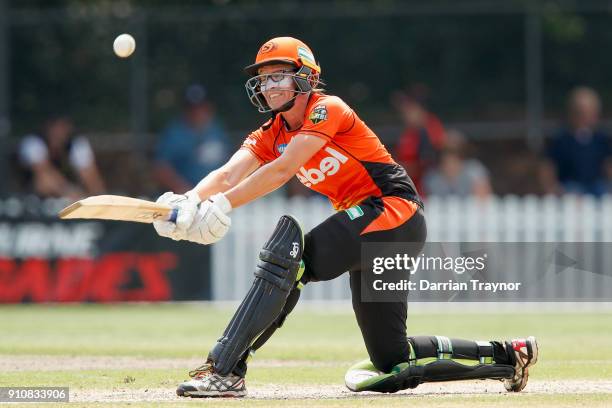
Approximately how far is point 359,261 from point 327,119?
2.60 feet

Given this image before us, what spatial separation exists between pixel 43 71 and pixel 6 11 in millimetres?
979

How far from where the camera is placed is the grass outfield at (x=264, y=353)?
6.59 m

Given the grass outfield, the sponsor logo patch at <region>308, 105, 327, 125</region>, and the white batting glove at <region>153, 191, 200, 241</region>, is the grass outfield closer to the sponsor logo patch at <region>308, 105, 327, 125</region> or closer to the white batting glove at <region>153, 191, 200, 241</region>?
the white batting glove at <region>153, 191, 200, 241</region>

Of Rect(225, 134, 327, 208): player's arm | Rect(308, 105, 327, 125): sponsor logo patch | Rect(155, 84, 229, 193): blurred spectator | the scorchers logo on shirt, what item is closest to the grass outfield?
Rect(225, 134, 327, 208): player's arm

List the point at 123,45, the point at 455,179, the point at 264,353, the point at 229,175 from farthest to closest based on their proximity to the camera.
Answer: the point at 455,179, the point at 264,353, the point at 123,45, the point at 229,175

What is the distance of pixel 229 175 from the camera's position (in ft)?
23.3

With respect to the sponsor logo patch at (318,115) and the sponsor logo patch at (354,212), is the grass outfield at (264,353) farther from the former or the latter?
the sponsor logo patch at (318,115)

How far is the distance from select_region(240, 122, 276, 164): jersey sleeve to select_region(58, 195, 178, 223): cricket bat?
94 cm

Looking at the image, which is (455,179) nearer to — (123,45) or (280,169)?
(123,45)

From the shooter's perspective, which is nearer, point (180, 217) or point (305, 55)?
point (180, 217)

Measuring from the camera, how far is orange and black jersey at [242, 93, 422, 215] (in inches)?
263

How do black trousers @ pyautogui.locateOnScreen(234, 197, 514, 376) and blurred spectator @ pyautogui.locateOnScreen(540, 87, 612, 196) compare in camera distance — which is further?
blurred spectator @ pyautogui.locateOnScreen(540, 87, 612, 196)

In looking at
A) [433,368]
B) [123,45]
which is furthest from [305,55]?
[123,45]

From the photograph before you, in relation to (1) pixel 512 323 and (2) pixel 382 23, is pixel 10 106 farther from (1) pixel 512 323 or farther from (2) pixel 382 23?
(1) pixel 512 323
